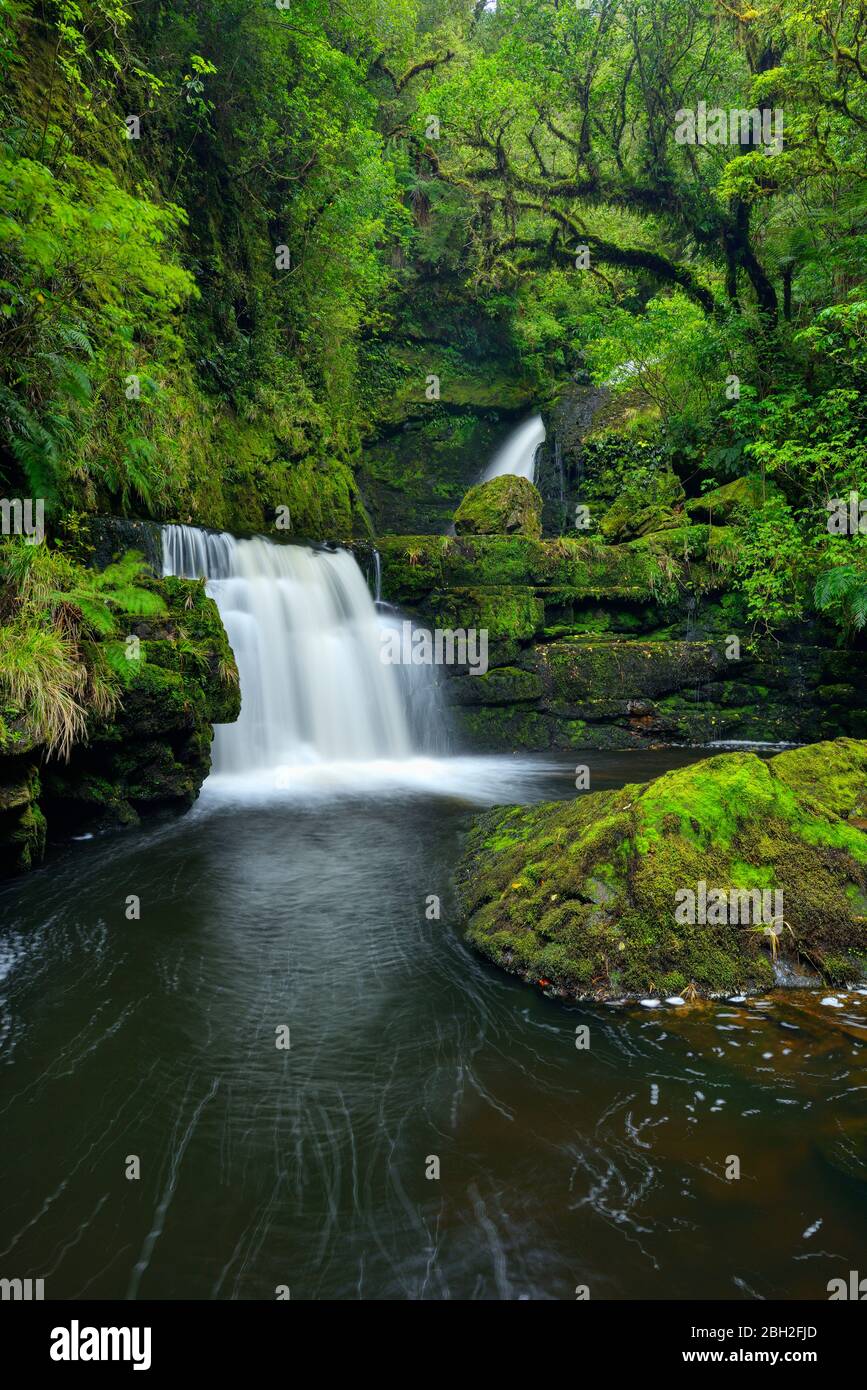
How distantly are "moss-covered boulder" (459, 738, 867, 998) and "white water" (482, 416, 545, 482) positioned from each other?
16.7 metres

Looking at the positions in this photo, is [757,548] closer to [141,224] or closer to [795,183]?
[795,183]

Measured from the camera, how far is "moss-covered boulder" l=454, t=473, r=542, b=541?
14938 mm

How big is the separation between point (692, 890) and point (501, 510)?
11.9 metres

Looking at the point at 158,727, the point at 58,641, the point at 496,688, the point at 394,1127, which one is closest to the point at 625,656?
Answer: the point at 496,688

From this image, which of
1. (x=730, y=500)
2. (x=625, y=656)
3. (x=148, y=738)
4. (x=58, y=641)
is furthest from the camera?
(x=730, y=500)

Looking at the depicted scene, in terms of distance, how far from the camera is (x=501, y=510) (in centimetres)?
1498

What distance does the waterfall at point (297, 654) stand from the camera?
11.0 meters

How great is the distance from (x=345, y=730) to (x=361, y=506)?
348 inches

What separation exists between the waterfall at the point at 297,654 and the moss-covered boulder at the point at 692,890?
6.72 m

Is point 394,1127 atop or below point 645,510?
below

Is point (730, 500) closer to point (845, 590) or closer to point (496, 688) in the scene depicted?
point (845, 590)

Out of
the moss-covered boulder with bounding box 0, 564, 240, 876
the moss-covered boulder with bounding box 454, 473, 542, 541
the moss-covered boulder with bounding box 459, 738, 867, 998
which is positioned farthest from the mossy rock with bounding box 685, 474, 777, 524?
the moss-covered boulder with bounding box 0, 564, 240, 876

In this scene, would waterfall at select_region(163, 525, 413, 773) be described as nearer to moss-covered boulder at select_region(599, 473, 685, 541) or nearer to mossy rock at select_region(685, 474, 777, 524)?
moss-covered boulder at select_region(599, 473, 685, 541)

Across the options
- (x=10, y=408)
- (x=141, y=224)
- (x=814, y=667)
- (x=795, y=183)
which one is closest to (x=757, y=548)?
(x=814, y=667)
